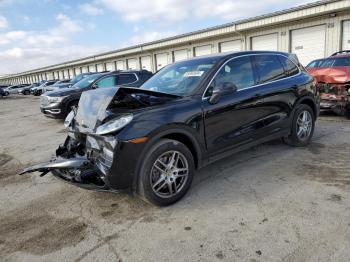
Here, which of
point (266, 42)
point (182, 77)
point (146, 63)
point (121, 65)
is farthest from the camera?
point (121, 65)

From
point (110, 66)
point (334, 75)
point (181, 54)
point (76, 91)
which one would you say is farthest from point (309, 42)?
point (110, 66)

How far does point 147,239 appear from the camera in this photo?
2.81 meters

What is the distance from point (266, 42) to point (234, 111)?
60.7 feet

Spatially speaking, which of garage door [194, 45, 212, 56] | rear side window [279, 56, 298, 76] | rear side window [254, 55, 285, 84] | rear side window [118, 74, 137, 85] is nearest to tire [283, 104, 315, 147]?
rear side window [279, 56, 298, 76]

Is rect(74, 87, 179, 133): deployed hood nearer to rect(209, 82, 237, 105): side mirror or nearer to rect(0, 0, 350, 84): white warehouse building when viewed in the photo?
rect(209, 82, 237, 105): side mirror

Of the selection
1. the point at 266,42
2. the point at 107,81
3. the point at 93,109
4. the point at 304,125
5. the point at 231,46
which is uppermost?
the point at 231,46

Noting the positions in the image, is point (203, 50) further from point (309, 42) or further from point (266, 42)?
point (309, 42)

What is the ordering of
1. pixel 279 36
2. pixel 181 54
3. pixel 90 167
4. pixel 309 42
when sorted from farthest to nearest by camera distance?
pixel 181 54 < pixel 279 36 < pixel 309 42 < pixel 90 167

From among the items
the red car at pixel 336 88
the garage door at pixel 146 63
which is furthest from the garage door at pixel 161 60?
the red car at pixel 336 88

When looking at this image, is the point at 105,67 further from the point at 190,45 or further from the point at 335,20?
the point at 335,20

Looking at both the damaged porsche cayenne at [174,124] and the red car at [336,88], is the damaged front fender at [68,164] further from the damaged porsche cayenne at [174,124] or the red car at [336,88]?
the red car at [336,88]

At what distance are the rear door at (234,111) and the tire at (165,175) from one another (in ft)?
1.47

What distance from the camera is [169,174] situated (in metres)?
3.41

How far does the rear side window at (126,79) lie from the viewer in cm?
1045
